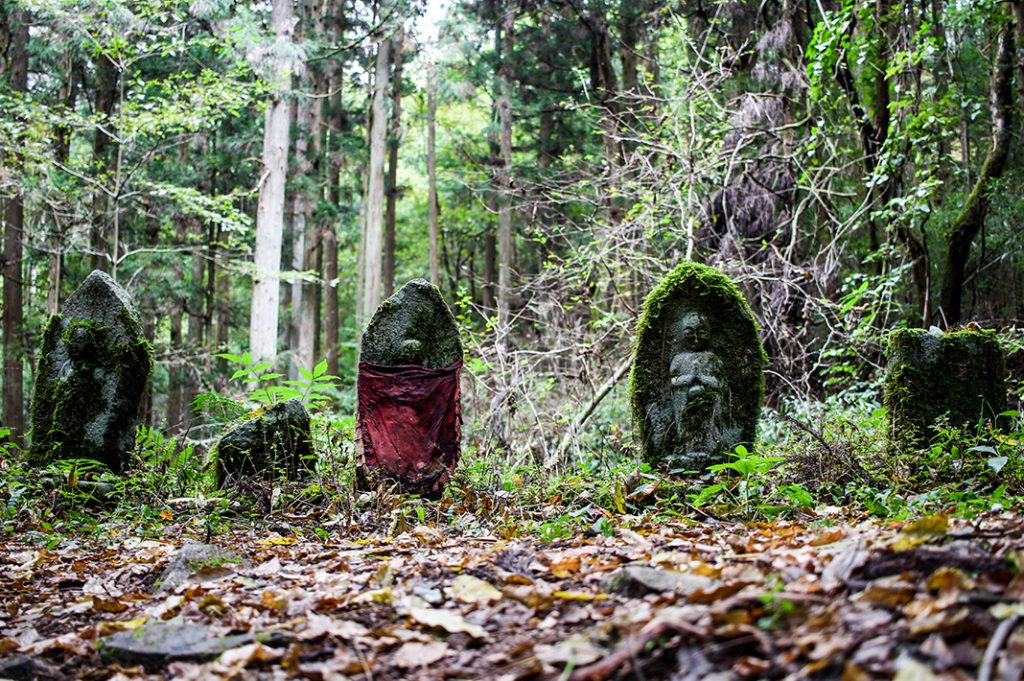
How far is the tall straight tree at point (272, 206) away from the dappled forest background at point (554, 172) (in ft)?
0.19

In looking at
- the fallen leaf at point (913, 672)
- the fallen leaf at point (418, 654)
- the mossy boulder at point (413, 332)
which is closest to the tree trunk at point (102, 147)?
the mossy boulder at point (413, 332)

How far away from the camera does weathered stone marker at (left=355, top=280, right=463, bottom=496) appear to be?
7.22 m

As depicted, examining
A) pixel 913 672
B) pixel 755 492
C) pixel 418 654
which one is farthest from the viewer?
pixel 755 492

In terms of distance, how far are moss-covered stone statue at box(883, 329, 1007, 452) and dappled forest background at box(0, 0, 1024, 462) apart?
2138mm

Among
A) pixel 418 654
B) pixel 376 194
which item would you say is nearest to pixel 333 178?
pixel 376 194

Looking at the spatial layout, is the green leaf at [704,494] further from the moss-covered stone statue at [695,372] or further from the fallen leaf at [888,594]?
the fallen leaf at [888,594]

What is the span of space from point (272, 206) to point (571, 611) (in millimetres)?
14337

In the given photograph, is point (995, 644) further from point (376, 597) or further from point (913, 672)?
point (376, 597)

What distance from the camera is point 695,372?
6.88m

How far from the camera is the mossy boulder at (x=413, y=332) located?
24.5ft

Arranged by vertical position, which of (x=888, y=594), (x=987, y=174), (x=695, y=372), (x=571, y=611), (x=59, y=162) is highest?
(x=59, y=162)

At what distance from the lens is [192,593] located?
330 cm

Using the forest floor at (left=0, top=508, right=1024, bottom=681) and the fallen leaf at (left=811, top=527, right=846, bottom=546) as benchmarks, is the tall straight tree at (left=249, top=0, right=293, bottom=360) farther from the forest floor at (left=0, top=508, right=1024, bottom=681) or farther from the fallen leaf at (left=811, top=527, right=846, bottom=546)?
the fallen leaf at (left=811, top=527, right=846, bottom=546)

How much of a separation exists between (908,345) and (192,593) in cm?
599
